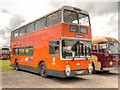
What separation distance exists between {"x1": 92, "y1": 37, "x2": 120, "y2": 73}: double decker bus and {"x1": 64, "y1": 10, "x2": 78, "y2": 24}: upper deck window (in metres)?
3.73

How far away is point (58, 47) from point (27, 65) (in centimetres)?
525

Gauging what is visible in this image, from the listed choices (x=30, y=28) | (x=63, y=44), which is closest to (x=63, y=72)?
(x=63, y=44)

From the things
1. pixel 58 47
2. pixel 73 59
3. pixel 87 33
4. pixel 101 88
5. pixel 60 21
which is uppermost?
pixel 60 21

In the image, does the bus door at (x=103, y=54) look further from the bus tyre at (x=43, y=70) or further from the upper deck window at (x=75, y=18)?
the bus tyre at (x=43, y=70)

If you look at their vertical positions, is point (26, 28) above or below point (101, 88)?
above

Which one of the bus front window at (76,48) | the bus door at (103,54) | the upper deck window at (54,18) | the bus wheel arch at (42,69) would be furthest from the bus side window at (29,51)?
the bus door at (103,54)

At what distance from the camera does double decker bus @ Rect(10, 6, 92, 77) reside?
8.18 metres

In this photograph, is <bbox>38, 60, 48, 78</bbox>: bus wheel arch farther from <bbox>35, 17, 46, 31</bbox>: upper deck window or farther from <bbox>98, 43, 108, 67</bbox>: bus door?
<bbox>98, 43, 108, 67</bbox>: bus door

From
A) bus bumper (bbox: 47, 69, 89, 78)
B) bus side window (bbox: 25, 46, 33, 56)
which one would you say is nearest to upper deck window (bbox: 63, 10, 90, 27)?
bus bumper (bbox: 47, 69, 89, 78)

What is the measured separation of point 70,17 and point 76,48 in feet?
A: 6.45

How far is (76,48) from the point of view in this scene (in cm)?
857

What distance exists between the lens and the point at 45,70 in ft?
31.4

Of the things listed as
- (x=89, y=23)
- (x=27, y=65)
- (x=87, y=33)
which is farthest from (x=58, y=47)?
(x=27, y=65)

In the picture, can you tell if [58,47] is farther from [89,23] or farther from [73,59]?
[89,23]
